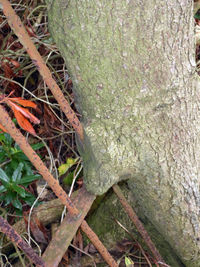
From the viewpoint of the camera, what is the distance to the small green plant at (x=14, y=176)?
1.25 meters

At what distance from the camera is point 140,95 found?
0.72 m

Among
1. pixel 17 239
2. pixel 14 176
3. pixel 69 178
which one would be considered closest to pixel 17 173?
pixel 14 176

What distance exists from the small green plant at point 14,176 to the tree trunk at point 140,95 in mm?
529

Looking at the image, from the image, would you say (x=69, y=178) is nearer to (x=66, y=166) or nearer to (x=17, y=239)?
(x=66, y=166)

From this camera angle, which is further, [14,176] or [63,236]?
[14,176]

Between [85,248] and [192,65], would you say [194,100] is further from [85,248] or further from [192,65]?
[85,248]

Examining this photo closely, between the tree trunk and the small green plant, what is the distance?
0.53 meters

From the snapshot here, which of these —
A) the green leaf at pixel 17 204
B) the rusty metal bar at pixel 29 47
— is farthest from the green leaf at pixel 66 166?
the rusty metal bar at pixel 29 47

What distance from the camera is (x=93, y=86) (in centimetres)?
72

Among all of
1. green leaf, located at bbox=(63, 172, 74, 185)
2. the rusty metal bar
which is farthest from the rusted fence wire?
green leaf, located at bbox=(63, 172, 74, 185)

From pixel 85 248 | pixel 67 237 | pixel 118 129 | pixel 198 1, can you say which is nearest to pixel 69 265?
pixel 85 248

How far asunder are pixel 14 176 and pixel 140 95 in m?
0.79

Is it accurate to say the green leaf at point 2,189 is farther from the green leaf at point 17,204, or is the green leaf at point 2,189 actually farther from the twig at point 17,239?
the twig at point 17,239

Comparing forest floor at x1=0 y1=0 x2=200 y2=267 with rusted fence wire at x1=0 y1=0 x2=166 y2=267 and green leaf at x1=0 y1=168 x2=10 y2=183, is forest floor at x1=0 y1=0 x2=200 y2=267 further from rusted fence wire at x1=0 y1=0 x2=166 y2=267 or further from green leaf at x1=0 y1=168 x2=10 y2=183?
rusted fence wire at x1=0 y1=0 x2=166 y2=267
